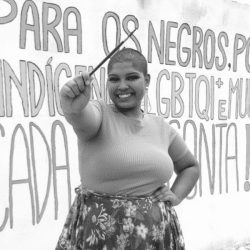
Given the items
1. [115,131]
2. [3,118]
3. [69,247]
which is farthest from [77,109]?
[3,118]

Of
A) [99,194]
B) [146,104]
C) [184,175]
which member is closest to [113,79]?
[99,194]

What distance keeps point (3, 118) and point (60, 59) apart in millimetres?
498

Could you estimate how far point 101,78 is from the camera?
11.6 feet

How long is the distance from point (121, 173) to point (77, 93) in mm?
339

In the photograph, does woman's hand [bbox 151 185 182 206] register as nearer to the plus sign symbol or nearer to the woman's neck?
the woman's neck

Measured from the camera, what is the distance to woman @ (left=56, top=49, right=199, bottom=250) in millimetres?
1958

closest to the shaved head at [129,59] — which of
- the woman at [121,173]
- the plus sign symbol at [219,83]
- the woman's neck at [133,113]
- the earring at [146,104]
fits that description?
the woman at [121,173]

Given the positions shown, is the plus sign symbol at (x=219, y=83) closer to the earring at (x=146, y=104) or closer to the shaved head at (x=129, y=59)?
the earring at (x=146, y=104)

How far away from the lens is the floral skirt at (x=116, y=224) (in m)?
1.99

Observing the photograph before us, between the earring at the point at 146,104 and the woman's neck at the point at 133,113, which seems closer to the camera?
the woman's neck at the point at 133,113

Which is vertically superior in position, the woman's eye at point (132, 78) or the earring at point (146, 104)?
the woman's eye at point (132, 78)

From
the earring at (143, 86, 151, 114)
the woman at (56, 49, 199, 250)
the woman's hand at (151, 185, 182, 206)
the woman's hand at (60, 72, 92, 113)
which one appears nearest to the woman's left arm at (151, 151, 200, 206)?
the woman's hand at (151, 185, 182, 206)

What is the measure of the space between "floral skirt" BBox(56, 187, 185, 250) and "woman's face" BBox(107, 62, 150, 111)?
33cm

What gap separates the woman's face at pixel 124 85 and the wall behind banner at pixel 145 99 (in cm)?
118
